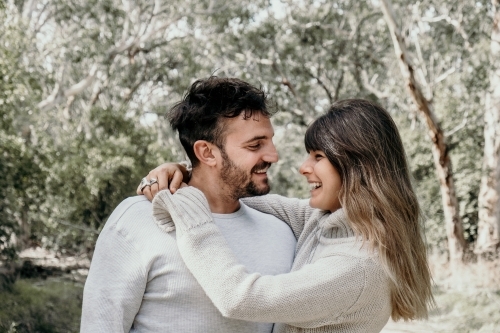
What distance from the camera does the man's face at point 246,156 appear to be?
2633 millimetres

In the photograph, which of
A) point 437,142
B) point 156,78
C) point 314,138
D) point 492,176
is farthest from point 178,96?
point 314,138

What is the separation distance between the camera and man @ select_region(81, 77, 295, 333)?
2309 millimetres

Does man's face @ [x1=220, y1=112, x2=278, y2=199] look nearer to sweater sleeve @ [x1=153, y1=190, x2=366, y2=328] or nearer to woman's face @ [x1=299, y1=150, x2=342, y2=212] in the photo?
woman's face @ [x1=299, y1=150, x2=342, y2=212]

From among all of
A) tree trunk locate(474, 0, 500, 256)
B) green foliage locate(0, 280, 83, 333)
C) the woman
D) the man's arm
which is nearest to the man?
the man's arm

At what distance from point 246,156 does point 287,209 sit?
574 mm

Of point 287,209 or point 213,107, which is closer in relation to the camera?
point 213,107

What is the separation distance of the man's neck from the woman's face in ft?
1.16

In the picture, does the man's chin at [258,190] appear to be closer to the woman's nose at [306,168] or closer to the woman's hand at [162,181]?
the woman's nose at [306,168]

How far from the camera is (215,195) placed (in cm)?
274

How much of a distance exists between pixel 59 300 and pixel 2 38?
4234 millimetres

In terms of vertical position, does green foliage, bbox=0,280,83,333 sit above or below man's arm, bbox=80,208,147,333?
below

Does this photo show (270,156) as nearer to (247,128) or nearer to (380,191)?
(247,128)

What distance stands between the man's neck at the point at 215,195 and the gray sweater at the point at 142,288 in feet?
1.16

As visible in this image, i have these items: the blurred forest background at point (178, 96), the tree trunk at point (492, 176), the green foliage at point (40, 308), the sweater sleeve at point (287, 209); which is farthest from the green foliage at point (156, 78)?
the sweater sleeve at point (287, 209)
